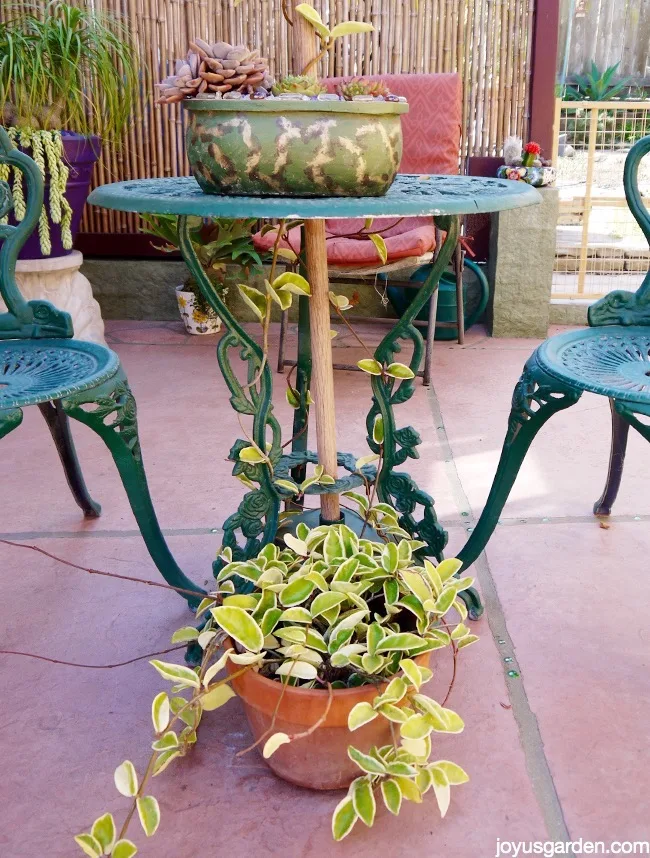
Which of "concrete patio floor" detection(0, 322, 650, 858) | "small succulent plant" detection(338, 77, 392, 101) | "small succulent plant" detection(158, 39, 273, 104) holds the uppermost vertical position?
"small succulent plant" detection(158, 39, 273, 104)

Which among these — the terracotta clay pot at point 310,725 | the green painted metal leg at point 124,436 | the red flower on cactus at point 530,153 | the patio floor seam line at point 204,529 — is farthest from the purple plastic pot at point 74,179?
the terracotta clay pot at point 310,725

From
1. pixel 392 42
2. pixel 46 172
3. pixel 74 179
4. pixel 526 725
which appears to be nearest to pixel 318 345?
pixel 526 725

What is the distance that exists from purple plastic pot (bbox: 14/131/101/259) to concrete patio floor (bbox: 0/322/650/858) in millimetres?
927

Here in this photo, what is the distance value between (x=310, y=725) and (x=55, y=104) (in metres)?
3.01

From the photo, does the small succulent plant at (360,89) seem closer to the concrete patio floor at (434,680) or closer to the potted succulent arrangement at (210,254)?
the concrete patio floor at (434,680)

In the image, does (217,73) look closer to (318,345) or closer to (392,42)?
(318,345)

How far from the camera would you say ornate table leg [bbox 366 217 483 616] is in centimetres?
164

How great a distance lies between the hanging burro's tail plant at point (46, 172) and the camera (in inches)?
131

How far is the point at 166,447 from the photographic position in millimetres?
2799

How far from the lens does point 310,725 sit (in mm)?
1289

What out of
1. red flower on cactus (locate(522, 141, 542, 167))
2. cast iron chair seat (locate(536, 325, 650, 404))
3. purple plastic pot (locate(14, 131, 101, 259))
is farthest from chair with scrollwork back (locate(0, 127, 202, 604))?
red flower on cactus (locate(522, 141, 542, 167))

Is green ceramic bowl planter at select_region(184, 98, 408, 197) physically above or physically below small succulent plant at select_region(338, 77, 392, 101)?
below

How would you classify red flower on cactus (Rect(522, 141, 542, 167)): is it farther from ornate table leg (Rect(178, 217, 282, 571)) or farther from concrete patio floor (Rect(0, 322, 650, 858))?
ornate table leg (Rect(178, 217, 282, 571))

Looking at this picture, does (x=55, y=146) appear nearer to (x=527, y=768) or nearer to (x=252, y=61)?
(x=252, y=61)
